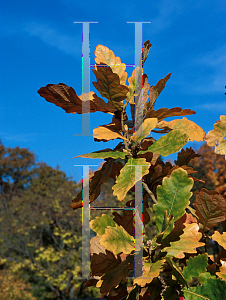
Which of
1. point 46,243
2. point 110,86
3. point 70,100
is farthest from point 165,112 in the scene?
point 46,243

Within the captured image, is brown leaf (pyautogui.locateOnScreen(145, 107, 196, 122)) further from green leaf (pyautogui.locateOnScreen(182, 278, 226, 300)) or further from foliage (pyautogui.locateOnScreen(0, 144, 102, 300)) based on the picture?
foliage (pyautogui.locateOnScreen(0, 144, 102, 300))

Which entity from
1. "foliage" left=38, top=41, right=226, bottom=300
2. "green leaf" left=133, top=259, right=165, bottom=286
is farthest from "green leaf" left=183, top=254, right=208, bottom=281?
"green leaf" left=133, top=259, right=165, bottom=286

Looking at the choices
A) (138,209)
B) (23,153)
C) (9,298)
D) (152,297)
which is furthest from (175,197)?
(23,153)

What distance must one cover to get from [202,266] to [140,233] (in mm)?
178

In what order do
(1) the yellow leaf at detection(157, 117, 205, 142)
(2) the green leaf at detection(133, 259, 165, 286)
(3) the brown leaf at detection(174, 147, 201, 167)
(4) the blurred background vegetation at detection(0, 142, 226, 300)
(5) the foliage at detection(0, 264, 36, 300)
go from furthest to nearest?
(4) the blurred background vegetation at detection(0, 142, 226, 300) < (5) the foliage at detection(0, 264, 36, 300) < (3) the brown leaf at detection(174, 147, 201, 167) < (1) the yellow leaf at detection(157, 117, 205, 142) < (2) the green leaf at detection(133, 259, 165, 286)

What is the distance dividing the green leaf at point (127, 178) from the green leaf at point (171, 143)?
61 millimetres

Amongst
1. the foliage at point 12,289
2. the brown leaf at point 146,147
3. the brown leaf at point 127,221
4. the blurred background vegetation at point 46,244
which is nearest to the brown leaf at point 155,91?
the brown leaf at point 146,147

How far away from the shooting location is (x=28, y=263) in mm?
8820

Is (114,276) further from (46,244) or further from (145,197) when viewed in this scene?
(46,244)

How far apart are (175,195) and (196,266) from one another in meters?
0.20

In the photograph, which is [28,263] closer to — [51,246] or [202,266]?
[51,246]

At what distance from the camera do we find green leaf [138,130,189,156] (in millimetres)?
691

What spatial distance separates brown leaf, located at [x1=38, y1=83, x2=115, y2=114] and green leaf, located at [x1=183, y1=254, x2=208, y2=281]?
1.63 feet

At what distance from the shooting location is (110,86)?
2.54 ft
